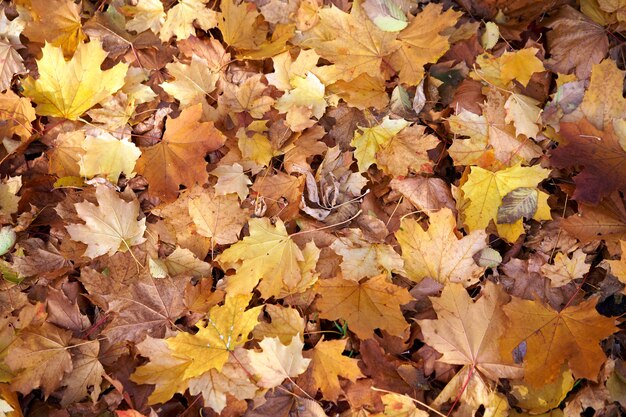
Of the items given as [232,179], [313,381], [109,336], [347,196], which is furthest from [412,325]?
[109,336]

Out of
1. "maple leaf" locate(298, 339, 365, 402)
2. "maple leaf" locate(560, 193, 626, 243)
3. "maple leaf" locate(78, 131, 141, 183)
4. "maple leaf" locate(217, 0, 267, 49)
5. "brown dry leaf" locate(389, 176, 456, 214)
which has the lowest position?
"maple leaf" locate(298, 339, 365, 402)

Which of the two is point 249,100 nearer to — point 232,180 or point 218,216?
point 232,180

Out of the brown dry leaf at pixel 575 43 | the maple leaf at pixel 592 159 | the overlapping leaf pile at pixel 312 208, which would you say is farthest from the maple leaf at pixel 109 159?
the brown dry leaf at pixel 575 43

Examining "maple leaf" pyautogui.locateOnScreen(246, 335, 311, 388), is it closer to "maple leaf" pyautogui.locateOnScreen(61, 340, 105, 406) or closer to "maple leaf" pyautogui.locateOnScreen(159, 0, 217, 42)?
"maple leaf" pyautogui.locateOnScreen(61, 340, 105, 406)

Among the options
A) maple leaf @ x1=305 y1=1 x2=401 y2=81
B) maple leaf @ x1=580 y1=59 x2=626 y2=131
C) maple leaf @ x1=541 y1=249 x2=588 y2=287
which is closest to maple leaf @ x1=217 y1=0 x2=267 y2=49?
maple leaf @ x1=305 y1=1 x2=401 y2=81

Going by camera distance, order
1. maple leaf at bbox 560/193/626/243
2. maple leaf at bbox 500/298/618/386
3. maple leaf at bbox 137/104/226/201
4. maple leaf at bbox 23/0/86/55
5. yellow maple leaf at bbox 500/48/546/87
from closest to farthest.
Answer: maple leaf at bbox 500/298/618/386
maple leaf at bbox 560/193/626/243
maple leaf at bbox 137/104/226/201
yellow maple leaf at bbox 500/48/546/87
maple leaf at bbox 23/0/86/55
